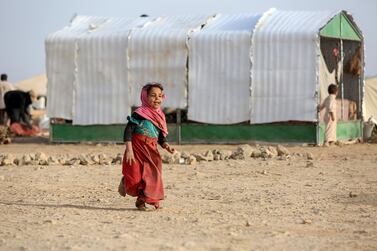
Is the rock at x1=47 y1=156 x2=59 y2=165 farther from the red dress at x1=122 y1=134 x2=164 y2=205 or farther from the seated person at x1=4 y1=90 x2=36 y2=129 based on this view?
the seated person at x1=4 y1=90 x2=36 y2=129

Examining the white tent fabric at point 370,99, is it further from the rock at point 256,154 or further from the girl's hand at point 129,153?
the girl's hand at point 129,153

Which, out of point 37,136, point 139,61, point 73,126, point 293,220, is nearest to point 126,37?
point 139,61

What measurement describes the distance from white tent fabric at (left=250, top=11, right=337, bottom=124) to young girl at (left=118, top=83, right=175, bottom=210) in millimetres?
8387

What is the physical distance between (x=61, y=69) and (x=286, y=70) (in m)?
4.81

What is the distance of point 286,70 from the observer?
617 inches

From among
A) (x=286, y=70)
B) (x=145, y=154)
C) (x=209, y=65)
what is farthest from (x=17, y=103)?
(x=145, y=154)

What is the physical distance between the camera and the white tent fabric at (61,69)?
57.1ft

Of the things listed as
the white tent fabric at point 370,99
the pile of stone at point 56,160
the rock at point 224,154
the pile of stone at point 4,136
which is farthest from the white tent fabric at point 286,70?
the pile of stone at point 4,136

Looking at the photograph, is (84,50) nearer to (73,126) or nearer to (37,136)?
(73,126)

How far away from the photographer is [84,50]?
1723 cm

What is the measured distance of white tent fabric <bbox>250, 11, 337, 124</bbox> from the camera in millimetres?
15453

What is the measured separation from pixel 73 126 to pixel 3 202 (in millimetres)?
9633

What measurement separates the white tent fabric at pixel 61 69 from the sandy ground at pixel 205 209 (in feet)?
18.3

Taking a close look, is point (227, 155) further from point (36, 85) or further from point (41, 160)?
point (36, 85)
